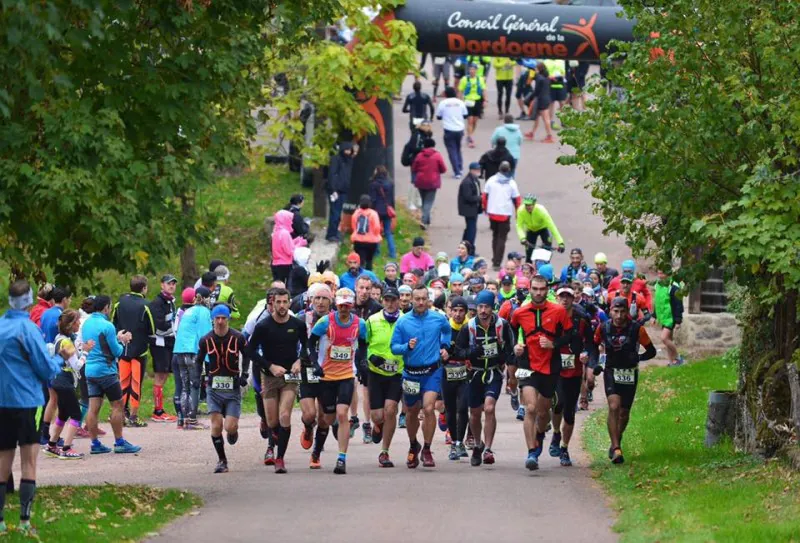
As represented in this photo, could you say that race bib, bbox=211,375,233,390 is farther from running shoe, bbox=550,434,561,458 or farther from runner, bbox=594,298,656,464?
runner, bbox=594,298,656,464

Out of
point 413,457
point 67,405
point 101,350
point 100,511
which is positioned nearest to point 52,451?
point 67,405

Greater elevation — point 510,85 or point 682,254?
point 510,85

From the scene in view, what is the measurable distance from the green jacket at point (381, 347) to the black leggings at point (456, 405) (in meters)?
0.74

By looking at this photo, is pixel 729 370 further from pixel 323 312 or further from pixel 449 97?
pixel 449 97

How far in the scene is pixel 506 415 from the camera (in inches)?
872

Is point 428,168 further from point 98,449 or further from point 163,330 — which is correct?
point 98,449

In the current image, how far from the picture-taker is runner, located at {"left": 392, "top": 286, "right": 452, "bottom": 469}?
53.2 ft

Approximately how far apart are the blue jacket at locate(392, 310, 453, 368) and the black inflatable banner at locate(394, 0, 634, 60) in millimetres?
11658

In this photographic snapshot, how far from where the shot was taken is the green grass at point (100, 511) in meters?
12.1

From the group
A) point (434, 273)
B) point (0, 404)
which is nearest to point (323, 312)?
point (0, 404)

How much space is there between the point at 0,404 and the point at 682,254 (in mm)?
7304

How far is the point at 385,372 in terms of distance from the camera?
54.0ft

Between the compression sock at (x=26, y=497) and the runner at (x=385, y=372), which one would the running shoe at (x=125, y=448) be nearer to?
the runner at (x=385, y=372)

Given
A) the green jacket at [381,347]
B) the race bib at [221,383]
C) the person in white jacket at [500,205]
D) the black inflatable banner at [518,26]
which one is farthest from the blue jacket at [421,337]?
the person in white jacket at [500,205]
